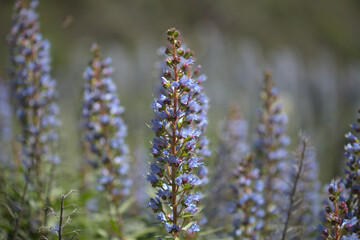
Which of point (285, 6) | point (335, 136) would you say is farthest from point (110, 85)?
point (285, 6)

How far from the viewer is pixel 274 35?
116 feet

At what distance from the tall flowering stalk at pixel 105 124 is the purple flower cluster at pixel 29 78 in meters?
0.60

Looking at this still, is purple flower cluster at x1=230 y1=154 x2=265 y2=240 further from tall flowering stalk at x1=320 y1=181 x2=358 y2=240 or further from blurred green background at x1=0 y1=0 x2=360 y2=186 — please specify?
blurred green background at x1=0 y1=0 x2=360 y2=186

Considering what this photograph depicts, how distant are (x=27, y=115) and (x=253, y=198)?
2.74 metres

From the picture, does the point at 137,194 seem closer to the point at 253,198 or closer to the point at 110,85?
the point at 110,85

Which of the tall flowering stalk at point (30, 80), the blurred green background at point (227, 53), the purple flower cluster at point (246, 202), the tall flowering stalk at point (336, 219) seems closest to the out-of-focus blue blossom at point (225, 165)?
the purple flower cluster at point (246, 202)

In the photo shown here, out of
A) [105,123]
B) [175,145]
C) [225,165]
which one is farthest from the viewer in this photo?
[225,165]

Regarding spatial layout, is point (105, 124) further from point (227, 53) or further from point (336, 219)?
point (227, 53)

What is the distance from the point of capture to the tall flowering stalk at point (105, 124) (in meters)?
4.32

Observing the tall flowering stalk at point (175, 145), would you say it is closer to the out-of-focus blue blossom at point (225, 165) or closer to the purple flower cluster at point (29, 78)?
the out-of-focus blue blossom at point (225, 165)

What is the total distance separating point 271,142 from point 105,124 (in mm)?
2070

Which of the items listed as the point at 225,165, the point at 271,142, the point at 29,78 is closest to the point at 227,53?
the point at 271,142

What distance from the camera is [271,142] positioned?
16.3 feet

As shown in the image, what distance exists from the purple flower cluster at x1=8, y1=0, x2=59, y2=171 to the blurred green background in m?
0.41
